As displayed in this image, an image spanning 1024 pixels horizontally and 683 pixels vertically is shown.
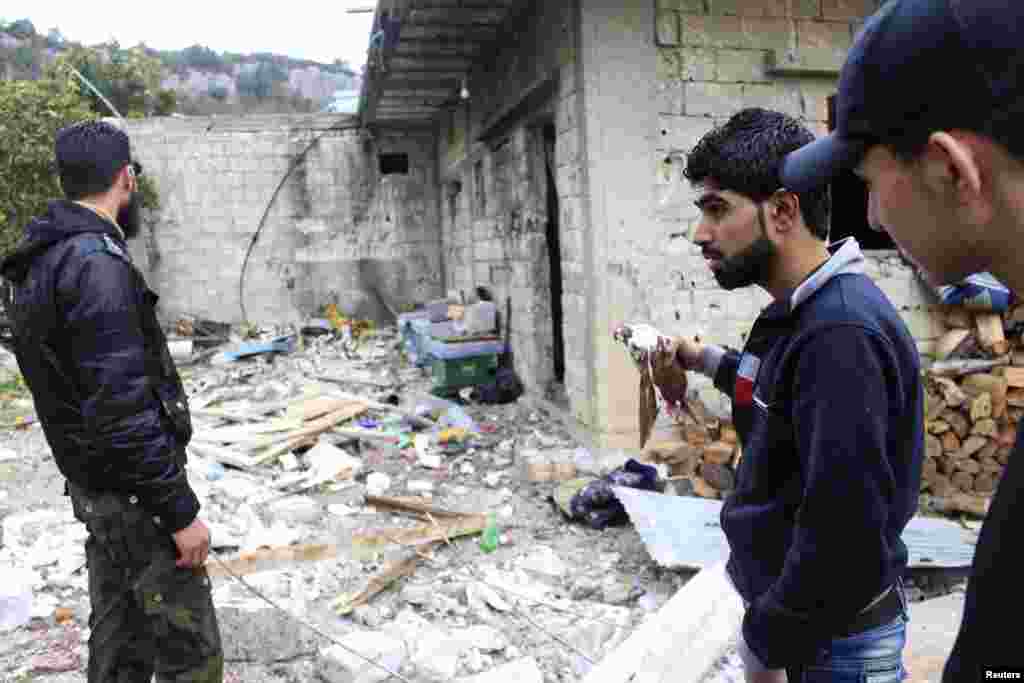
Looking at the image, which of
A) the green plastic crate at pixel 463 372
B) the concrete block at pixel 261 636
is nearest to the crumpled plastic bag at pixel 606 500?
the concrete block at pixel 261 636

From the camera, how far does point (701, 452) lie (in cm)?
505

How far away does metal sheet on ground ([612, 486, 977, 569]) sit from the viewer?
3.81 metres

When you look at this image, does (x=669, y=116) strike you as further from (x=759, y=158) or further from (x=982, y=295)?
(x=759, y=158)

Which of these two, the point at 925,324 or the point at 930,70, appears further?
the point at 925,324

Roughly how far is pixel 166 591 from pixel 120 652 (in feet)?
1.17

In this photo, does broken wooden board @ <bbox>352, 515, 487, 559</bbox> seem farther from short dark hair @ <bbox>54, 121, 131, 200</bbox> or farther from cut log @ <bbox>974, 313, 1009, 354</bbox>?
cut log @ <bbox>974, 313, 1009, 354</bbox>

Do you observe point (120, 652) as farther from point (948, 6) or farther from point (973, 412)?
point (973, 412)

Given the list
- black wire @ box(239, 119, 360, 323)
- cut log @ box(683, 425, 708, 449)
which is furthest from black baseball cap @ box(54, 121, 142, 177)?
black wire @ box(239, 119, 360, 323)

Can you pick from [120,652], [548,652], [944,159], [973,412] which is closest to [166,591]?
[120,652]

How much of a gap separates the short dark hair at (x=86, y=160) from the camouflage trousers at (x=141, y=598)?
1.00 metres

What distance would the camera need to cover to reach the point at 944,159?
0.76 m

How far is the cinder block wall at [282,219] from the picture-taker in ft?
42.9

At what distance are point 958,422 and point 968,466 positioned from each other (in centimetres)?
32

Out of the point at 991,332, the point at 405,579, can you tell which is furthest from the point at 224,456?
the point at 991,332
